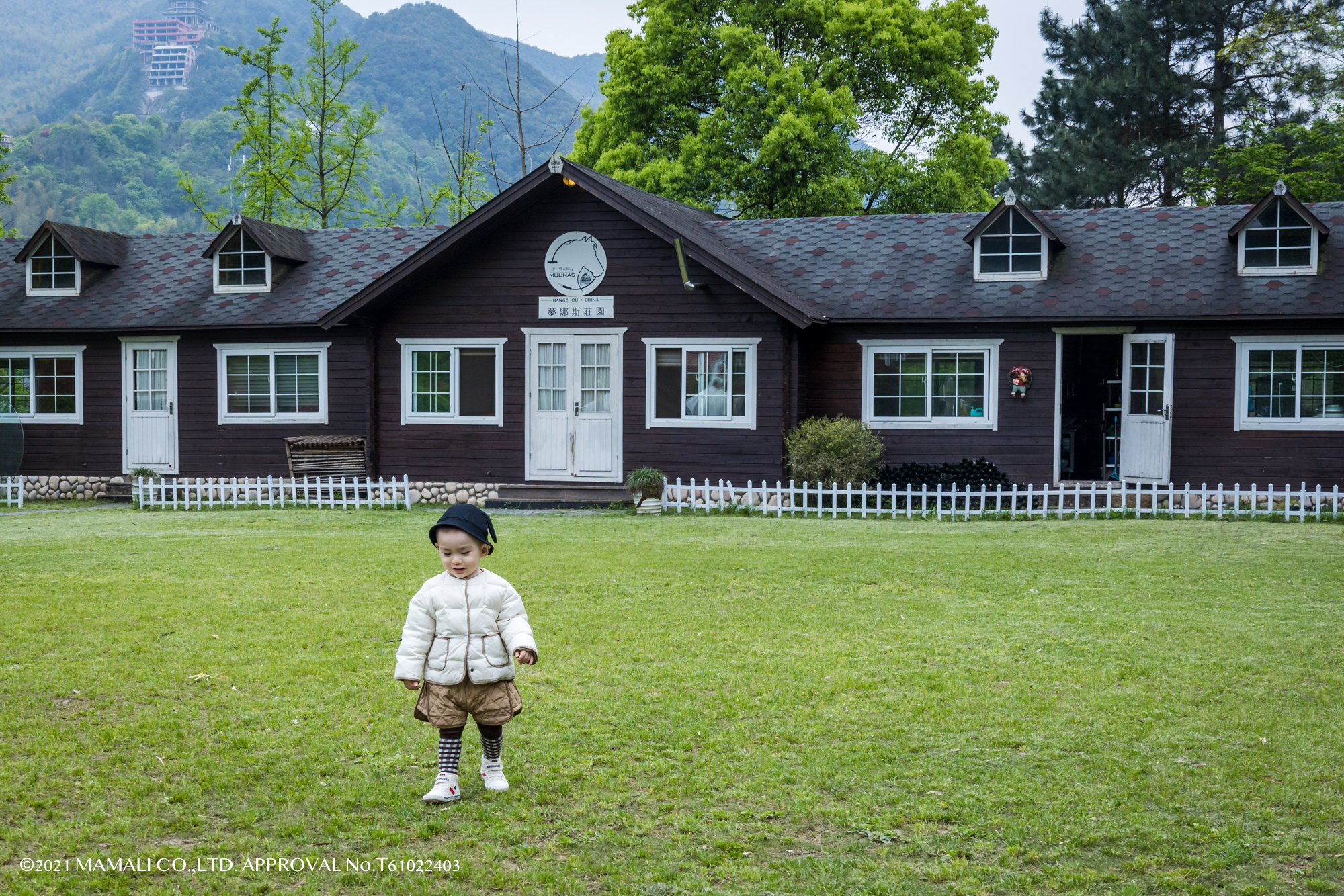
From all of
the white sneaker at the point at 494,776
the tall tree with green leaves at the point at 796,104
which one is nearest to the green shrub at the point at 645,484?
the white sneaker at the point at 494,776

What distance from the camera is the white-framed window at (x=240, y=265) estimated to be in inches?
887

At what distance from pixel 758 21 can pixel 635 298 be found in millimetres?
16843

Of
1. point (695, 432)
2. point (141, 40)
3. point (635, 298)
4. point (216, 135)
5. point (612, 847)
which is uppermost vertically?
point (141, 40)

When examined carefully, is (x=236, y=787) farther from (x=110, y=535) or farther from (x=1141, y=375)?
(x=1141, y=375)

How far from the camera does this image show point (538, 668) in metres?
7.57

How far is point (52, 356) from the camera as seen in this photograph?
74.2 feet

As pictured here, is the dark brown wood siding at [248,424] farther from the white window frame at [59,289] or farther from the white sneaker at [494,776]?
the white sneaker at [494,776]

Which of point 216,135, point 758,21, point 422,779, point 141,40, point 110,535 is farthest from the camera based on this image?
point 141,40

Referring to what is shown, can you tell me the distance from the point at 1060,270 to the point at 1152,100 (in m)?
20.0

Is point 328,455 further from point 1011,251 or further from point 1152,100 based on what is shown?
point 1152,100

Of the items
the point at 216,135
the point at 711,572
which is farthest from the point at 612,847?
the point at 216,135

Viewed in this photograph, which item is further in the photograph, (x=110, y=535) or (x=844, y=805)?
(x=110, y=535)

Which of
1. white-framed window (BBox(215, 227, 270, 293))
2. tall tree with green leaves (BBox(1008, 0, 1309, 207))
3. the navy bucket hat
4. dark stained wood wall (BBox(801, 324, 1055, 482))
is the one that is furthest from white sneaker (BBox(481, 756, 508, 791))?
tall tree with green leaves (BBox(1008, 0, 1309, 207))

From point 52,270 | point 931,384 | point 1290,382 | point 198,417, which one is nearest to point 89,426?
point 198,417
